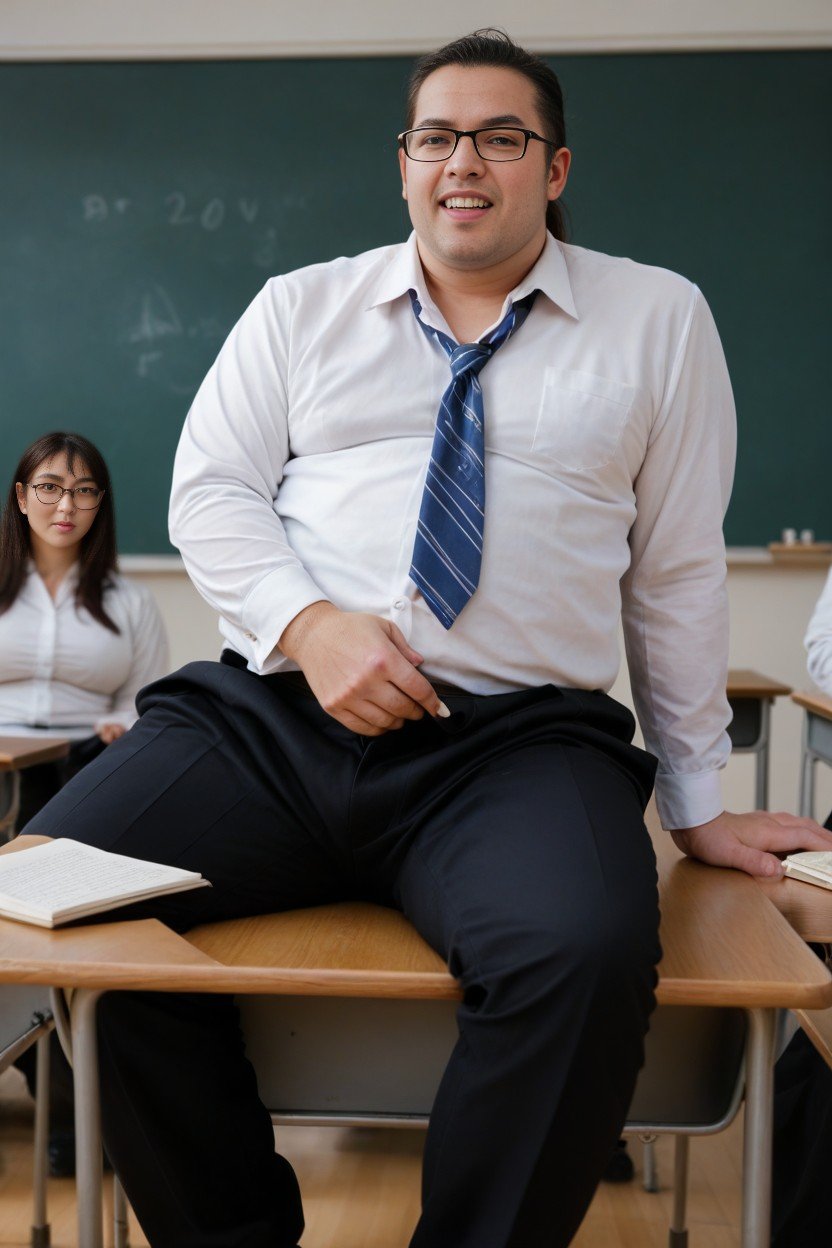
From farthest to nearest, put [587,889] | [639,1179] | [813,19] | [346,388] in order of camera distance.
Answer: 1. [813,19]
2. [639,1179]
3. [346,388]
4. [587,889]

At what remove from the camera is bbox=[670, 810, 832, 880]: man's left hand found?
4.77ft

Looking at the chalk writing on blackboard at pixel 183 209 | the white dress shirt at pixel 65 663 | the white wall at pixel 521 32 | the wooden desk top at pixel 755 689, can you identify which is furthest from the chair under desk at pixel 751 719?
the chalk writing on blackboard at pixel 183 209

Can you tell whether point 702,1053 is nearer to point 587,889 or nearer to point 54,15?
point 587,889

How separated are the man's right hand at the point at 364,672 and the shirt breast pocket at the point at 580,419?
0.99 feet

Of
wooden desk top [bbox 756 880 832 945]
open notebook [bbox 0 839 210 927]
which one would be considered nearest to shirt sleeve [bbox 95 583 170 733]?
open notebook [bbox 0 839 210 927]

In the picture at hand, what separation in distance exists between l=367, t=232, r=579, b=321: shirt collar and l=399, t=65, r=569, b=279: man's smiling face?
0.09ft

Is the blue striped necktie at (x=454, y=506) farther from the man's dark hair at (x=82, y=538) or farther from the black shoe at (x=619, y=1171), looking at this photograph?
the man's dark hair at (x=82, y=538)

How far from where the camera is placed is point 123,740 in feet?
4.55

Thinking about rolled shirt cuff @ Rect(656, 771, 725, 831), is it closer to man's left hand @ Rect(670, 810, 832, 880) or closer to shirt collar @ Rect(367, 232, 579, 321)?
man's left hand @ Rect(670, 810, 832, 880)

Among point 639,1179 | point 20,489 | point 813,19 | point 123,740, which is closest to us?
point 123,740

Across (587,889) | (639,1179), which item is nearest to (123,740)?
(587,889)

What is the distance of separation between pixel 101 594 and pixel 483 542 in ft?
6.44

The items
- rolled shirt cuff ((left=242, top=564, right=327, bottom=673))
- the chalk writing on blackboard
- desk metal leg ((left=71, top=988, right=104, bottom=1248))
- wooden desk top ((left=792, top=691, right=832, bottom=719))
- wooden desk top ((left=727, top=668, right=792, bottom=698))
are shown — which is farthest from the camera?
the chalk writing on blackboard

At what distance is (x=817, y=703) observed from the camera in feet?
9.21
